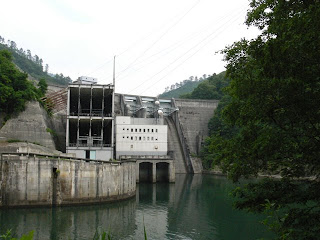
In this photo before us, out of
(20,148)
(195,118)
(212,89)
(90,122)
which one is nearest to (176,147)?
(195,118)

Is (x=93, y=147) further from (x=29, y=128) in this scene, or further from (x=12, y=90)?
(x=12, y=90)

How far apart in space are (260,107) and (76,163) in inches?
834

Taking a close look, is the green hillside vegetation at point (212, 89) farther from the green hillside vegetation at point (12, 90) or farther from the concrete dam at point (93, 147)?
the green hillside vegetation at point (12, 90)

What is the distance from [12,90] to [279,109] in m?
32.1

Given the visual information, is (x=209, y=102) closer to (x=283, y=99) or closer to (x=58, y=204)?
(x=58, y=204)

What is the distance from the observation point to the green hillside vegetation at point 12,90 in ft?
109

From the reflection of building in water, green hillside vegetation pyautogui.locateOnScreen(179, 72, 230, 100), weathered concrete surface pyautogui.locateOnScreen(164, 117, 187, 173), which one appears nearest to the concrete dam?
weathered concrete surface pyautogui.locateOnScreen(164, 117, 187, 173)

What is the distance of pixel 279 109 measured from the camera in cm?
785

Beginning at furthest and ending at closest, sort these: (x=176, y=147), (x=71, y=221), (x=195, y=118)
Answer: (x=195, y=118) < (x=176, y=147) < (x=71, y=221)

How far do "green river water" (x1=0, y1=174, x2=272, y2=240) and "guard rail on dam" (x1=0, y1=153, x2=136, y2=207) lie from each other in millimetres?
765

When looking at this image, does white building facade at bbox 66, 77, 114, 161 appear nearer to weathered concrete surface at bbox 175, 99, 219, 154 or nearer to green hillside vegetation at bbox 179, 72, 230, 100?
weathered concrete surface at bbox 175, 99, 219, 154

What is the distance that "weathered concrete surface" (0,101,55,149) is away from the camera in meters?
32.9

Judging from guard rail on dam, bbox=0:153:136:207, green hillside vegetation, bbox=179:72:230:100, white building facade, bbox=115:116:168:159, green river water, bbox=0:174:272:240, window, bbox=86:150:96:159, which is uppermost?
green hillside vegetation, bbox=179:72:230:100

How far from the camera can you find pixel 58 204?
2534 centimetres
